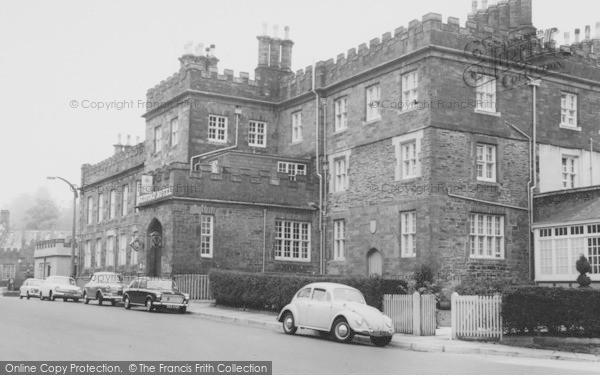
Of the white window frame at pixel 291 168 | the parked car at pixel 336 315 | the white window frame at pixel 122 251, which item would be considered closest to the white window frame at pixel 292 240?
the white window frame at pixel 291 168

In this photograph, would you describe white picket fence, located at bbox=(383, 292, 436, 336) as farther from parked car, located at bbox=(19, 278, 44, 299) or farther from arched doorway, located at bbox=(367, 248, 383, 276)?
parked car, located at bbox=(19, 278, 44, 299)

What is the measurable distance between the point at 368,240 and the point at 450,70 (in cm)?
809

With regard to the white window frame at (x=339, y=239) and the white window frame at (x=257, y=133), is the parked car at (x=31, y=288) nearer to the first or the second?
the white window frame at (x=257, y=133)

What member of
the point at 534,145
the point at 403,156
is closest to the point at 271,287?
the point at 403,156

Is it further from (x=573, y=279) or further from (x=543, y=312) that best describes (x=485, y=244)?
(x=543, y=312)

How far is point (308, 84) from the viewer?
40000mm

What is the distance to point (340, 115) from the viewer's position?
3788 centimetres

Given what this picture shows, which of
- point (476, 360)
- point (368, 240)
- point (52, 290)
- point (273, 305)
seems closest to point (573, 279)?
point (368, 240)

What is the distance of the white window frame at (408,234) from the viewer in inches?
1260

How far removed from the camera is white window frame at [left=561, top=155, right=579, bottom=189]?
34.6m

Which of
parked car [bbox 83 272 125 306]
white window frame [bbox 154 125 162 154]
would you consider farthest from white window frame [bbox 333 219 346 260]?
white window frame [bbox 154 125 162 154]

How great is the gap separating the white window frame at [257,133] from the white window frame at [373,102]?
8.89 meters

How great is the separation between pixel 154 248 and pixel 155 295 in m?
9.92

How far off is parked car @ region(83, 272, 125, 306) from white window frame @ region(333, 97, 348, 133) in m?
12.4
